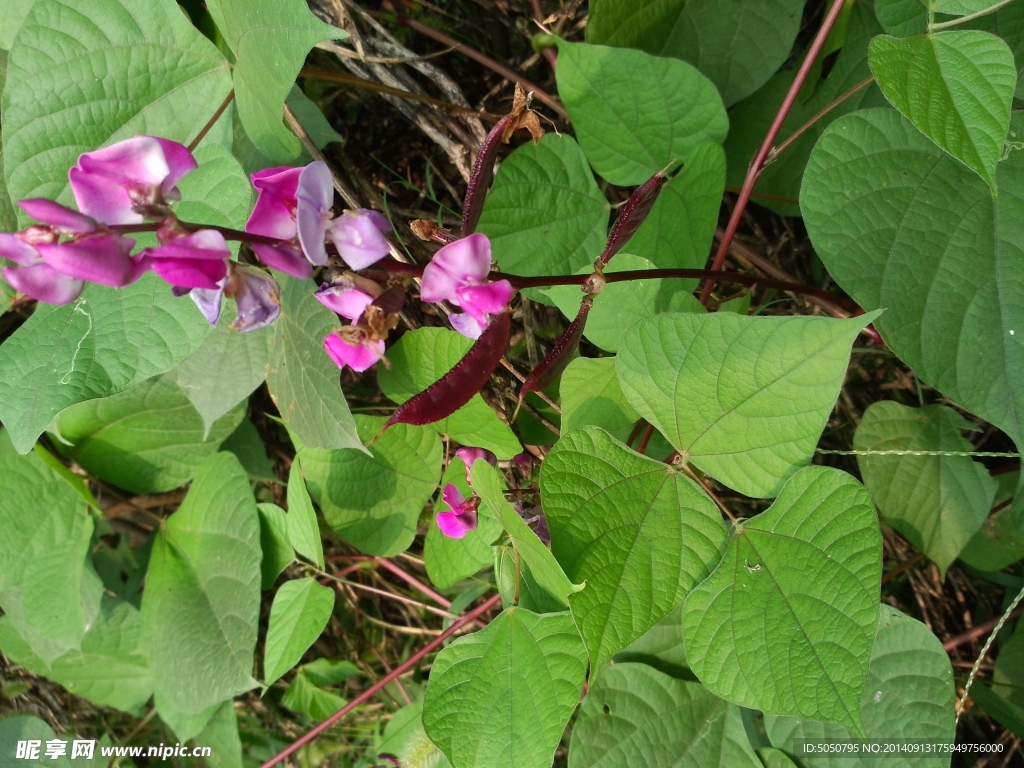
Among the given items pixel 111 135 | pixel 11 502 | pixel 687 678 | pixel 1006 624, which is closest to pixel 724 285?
pixel 687 678

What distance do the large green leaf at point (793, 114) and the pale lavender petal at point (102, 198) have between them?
3.72 feet

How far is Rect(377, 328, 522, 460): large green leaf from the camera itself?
4.23 feet

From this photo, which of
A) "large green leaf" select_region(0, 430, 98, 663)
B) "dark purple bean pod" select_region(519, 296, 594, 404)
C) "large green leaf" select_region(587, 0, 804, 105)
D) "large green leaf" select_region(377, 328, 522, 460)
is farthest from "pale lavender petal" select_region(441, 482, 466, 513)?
"large green leaf" select_region(0, 430, 98, 663)

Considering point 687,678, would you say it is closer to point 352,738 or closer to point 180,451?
point 352,738

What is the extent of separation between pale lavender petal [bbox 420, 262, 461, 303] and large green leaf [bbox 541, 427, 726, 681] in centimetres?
28

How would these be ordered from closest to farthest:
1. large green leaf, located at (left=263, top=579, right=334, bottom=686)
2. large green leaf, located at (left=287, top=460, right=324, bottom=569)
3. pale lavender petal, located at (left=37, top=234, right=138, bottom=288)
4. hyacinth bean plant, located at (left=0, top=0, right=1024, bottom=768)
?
pale lavender petal, located at (left=37, top=234, right=138, bottom=288) < hyacinth bean plant, located at (left=0, top=0, right=1024, bottom=768) < large green leaf, located at (left=287, top=460, right=324, bottom=569) < large green leaf, located at (left=263, top=579, right=334, bottom=686)

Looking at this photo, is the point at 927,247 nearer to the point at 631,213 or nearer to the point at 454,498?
the point at 631,213

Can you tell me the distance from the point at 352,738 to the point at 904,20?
2.22m

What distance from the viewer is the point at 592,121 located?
1.26 meters

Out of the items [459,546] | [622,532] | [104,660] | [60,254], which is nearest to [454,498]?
[459,546]

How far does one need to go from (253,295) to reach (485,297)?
27 centimetres

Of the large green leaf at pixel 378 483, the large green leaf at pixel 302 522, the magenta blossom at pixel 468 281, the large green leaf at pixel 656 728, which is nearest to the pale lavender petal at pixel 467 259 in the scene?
the magenta blossom at pixel 468 281

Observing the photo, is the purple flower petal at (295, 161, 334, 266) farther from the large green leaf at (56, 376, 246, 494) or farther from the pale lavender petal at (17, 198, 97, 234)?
the large green leaf at (56, 376, 246, 494)

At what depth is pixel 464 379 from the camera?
0.91 meters
